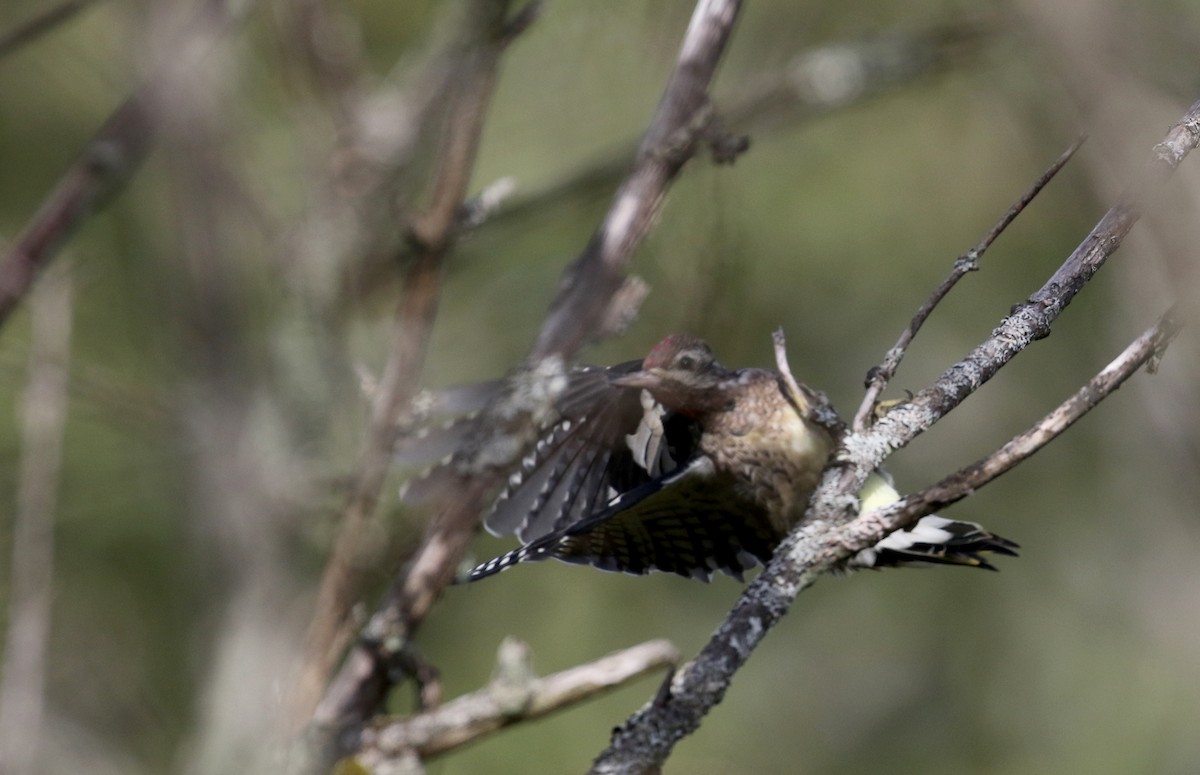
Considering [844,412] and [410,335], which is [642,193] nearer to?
[410,335]

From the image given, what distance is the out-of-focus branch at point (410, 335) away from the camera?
1.24 meters

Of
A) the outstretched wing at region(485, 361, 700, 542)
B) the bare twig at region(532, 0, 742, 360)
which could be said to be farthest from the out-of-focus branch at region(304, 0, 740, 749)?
the outstretched wing at region(485, 361, 700, 542)

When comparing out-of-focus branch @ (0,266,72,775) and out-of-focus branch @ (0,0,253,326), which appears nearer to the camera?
out-of-focus branch @ (0,0,253,326)

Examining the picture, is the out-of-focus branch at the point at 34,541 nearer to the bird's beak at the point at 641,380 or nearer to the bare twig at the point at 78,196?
the bare twig at the point at 78,196

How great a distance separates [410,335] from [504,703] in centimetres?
79

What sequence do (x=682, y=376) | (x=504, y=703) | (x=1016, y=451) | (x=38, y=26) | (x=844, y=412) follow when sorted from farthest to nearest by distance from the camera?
1. (x=844, y=412)
2. (x=682, y=376)
3. (x=504, y=703)
4. (x=38, y=26)
5. (x=1016, y=451)

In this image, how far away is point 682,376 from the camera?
2254mm

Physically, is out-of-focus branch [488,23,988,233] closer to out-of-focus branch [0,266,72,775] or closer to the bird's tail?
the bird's tail

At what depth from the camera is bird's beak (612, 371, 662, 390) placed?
7.41 ft

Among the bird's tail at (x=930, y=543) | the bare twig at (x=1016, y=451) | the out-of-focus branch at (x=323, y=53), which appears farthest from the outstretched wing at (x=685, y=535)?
the out-of-focus branch at (x=323, y=53)

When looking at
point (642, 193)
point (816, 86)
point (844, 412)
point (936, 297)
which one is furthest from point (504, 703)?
point (844, 412)

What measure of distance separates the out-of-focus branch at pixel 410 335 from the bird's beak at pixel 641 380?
671 millimetres

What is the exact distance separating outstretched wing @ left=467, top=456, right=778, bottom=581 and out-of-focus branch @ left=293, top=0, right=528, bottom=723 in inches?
26.8

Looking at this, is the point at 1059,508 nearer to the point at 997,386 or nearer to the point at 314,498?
the point at 997,386
